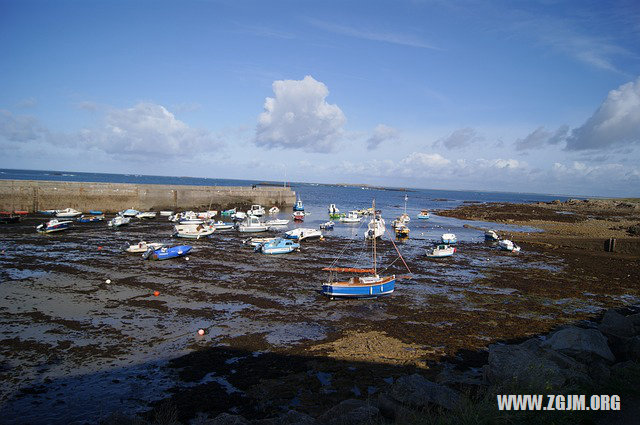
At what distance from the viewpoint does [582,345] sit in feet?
33.5

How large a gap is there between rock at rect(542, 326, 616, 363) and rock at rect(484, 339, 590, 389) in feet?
1.99

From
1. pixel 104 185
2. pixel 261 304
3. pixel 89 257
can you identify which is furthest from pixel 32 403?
pixel 104 185

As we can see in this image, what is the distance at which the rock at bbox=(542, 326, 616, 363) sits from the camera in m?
9.98

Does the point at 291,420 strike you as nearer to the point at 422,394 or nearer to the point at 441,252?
the point at 422,394

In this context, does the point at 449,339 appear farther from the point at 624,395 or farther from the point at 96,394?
the point at 96,394

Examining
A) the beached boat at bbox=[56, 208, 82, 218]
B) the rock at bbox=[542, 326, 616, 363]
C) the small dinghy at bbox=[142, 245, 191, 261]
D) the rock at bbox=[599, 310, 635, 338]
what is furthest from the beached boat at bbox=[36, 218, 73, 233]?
the rock at bbox=[599, 310, 635, 338]

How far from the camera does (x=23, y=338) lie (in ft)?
45.3

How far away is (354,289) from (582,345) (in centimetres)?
1091

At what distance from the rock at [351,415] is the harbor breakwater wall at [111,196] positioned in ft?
190

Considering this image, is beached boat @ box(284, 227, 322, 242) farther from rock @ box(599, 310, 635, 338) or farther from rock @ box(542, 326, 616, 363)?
rock @ box(542, 326, 616, 363)

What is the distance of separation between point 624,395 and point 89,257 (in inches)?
1219

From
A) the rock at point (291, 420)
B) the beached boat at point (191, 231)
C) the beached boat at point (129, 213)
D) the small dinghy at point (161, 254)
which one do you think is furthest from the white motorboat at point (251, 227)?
the rock at point (291, 420)

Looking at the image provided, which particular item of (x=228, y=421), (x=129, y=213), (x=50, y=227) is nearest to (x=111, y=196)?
(x=129, y=213)

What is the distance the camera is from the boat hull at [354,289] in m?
19.7
